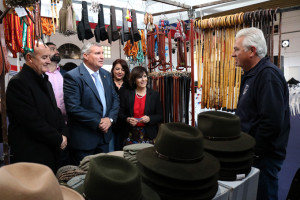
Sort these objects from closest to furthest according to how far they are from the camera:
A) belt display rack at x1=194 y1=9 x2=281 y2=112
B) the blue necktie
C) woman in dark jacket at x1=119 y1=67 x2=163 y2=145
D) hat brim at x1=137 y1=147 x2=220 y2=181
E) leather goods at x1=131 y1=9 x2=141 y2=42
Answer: hat brim at x1=137 y1=147 x2=220 y2=181, the blue necktie, belt display rack at x1=194 y1=9 x2=281 y2=112, woman in dark jacket at x1=119 y1=67 x2=163 y2=145, leather goods at x1=131 y1=9 x2=141 y2=42

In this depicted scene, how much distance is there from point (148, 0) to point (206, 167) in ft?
9.56

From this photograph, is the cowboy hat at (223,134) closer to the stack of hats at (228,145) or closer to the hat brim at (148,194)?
the stack of hats at (228,145)

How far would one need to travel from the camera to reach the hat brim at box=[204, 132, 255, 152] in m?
1.33

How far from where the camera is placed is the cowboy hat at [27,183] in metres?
0.72

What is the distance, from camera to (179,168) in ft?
3.51

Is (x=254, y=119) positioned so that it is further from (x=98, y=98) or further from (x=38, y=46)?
(x=38, y=46)

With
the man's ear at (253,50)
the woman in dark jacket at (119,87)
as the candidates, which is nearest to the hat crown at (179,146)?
Answer: the man's ear at (253,50)

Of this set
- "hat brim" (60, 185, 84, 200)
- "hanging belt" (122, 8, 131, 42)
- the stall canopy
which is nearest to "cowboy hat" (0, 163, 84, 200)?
"hat brim" (60, 185, 84, 200)

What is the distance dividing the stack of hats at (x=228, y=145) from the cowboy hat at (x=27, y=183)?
92 cm

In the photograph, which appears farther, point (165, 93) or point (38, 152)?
point (165, 93)

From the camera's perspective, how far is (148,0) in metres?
3.33

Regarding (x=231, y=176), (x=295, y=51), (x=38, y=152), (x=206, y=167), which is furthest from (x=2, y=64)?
(x=295, y=51)

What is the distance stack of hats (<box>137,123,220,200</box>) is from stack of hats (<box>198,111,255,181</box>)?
0.57 feet

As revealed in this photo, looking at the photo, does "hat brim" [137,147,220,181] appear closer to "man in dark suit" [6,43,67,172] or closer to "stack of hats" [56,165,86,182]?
"stack of hats" [56,165,86,182]
